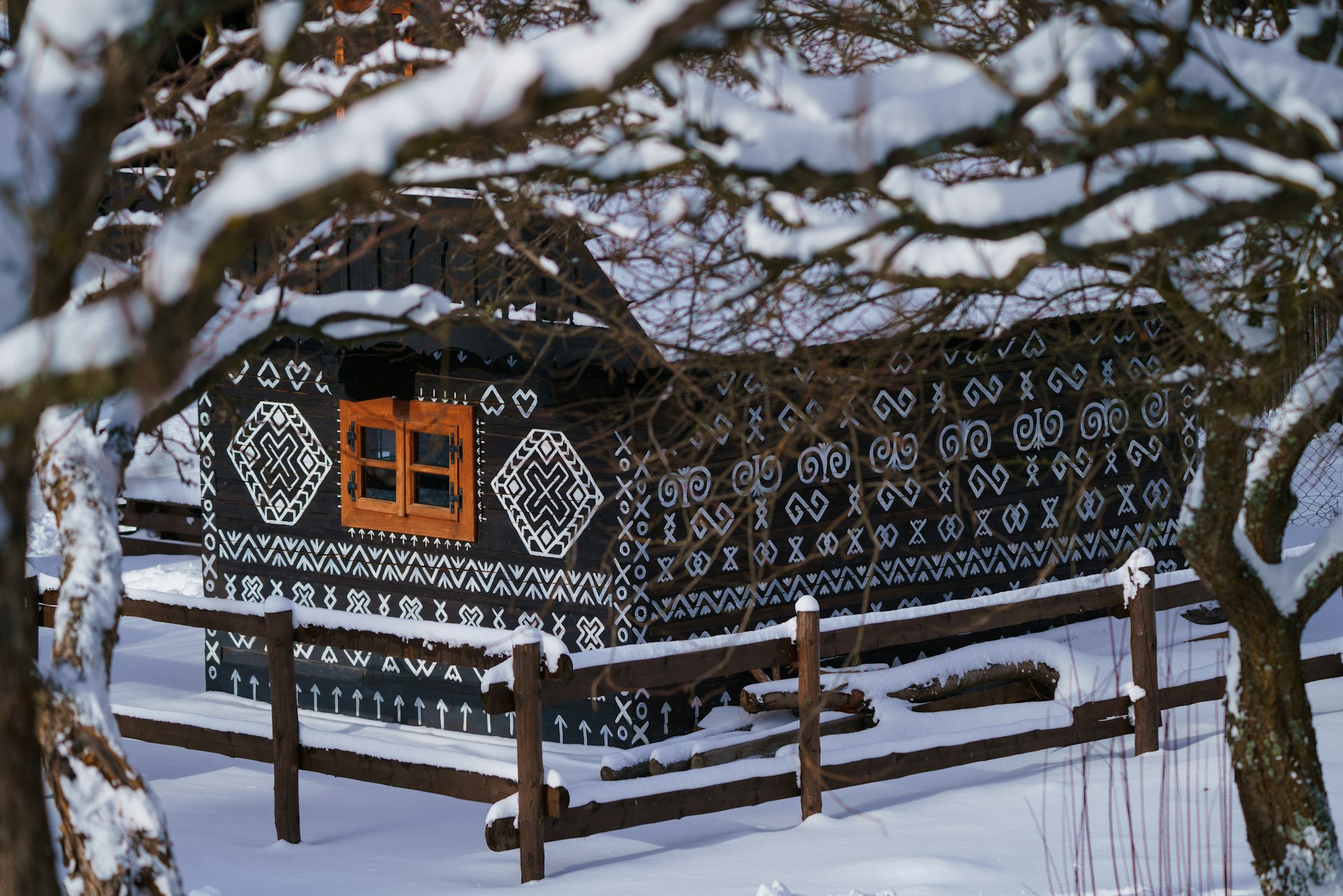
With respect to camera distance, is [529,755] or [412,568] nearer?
[529,755]

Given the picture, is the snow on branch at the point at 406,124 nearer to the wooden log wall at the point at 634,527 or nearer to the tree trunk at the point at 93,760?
the tree trunk at the point at 93,760

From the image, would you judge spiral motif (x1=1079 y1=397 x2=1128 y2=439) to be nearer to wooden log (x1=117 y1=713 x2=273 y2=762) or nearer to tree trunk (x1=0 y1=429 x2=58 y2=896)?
wooden log (x1=117 y1=713 x2=273 y2=762)

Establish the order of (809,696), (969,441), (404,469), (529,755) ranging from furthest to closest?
(969,441) < (404,469) < (809,696) < (529,755)

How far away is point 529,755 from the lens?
7.25 meters

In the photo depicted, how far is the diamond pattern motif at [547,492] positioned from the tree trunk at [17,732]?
7266 millimetres

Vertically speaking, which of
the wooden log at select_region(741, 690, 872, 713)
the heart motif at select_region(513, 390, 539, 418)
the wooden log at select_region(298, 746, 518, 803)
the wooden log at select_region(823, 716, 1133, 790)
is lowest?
the wooden log at select_region(823, 716, 1133, 790)

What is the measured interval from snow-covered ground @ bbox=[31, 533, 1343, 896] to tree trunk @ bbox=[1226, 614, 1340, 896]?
17.3 inches

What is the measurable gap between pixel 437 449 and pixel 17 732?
308 inches

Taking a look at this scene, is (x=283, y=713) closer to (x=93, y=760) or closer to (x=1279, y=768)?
(x=93, y=760)

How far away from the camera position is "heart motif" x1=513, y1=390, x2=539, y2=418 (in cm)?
1065

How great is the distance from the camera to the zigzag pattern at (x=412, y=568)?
417 inches

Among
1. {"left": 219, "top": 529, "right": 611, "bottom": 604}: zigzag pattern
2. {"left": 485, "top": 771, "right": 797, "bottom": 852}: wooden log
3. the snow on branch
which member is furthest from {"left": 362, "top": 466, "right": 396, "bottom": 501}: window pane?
the snow on branch

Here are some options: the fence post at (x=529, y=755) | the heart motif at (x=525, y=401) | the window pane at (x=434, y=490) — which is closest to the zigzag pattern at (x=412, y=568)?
the window pane at (x=434, y=490)

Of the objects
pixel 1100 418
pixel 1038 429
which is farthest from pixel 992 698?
pixel 1100 418
